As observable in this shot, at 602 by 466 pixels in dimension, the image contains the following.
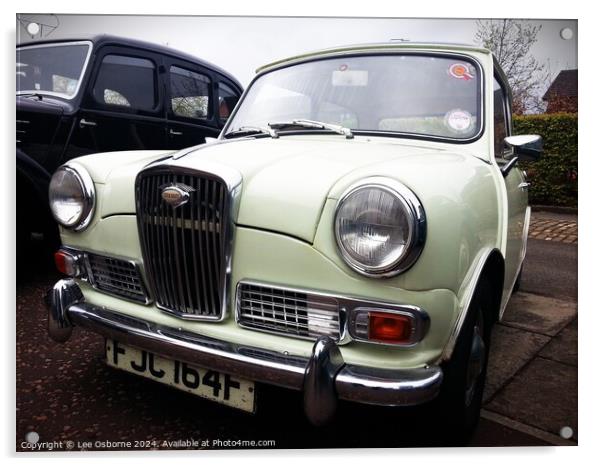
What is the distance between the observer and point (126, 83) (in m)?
3.27

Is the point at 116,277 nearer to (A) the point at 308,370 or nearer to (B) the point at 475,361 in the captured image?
(A) the point at 308,370

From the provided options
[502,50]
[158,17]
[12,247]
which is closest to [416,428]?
[502,50]

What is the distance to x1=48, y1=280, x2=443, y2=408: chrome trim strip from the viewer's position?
1242mm

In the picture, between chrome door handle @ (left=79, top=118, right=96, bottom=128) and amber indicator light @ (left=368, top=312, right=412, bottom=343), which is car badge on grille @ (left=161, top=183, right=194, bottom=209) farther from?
chrome door handle @ (left=79, top=118, right=96, bottom=128)

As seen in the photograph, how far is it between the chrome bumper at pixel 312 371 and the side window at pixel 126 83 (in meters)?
1.87

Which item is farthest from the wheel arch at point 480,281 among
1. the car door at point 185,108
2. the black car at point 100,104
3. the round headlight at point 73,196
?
the car door at point 185,108

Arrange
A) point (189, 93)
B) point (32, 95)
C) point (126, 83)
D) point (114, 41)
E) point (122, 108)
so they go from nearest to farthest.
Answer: point (114, 41) < point (32, 95) < point (122, 108) < point (126, 83) < point (189, 93)

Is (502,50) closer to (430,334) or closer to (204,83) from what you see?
(430,334)

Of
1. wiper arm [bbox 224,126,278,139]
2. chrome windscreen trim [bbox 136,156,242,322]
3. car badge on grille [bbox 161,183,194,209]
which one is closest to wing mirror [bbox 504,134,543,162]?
wiper arm [bbox 224,126,278,139]

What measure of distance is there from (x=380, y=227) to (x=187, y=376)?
2.50 feet

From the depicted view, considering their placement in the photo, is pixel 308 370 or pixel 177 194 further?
pixel 177 194

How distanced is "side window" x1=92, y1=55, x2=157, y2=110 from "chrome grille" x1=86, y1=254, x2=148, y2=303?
4.82 ft

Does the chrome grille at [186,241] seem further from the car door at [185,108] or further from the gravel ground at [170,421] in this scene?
the car door at [185,108]

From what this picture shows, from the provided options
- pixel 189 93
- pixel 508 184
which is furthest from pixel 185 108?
pixel 508 184
